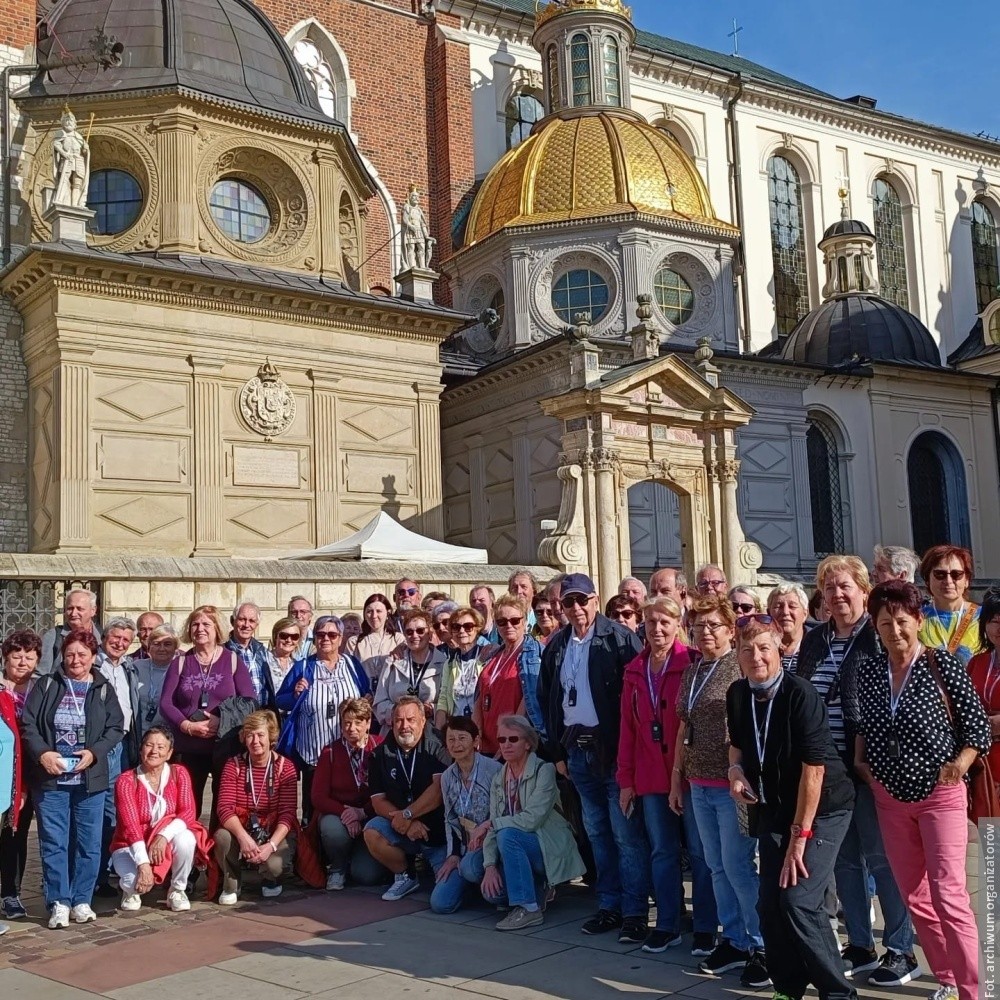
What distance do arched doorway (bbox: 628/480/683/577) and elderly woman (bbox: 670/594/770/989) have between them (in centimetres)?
1982

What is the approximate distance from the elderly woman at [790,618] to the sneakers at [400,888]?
3.11 metres

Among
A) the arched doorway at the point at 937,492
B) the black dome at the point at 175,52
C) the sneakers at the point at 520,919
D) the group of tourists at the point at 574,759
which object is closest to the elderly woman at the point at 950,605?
the group of tourists at the point at 574,759

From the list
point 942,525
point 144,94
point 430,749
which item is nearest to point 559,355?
point 144,94

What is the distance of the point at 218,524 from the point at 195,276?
13.7ft

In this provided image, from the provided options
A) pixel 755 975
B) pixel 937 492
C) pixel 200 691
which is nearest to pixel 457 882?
pixel 755 975

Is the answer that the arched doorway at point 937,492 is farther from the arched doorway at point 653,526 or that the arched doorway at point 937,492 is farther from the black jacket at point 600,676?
the black jacket at point 600,676

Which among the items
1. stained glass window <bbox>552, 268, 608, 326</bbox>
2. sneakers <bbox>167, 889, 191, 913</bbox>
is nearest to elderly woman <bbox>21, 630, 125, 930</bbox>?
sneakers <bbox>167, 889, 191, 913</bbox>

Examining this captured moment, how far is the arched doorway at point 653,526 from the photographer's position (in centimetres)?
2634

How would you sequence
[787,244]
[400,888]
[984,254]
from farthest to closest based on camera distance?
[984,254] → [787,244] → [400,888]

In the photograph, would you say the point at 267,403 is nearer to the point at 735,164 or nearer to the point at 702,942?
the point at 702,942

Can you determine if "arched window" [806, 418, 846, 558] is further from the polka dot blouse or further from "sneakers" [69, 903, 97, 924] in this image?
the polka dot blouse

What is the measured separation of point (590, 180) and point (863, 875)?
23803 millimetres

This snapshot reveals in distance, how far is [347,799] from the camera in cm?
846

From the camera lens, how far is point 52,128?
2162cm
